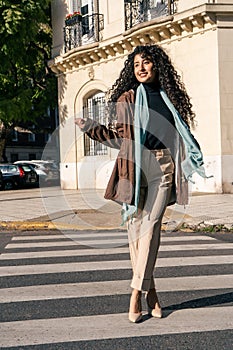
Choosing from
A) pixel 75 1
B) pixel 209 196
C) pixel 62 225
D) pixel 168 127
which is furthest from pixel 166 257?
pixel 75 1

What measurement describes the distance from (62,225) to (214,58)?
8831mm

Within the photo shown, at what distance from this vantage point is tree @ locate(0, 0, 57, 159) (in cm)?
1756

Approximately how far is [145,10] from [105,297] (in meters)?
16.3

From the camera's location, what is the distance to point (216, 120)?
17.2 metres

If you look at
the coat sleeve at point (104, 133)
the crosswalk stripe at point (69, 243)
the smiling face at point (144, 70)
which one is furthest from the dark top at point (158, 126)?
the crosswalk stripe at point (69, 243)

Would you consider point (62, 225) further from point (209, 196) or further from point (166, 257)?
point (209, 196)

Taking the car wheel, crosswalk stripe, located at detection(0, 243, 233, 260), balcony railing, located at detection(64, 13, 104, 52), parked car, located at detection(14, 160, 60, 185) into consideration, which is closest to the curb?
crosswalk stripe, located at detection(0, 243, 233, 260)

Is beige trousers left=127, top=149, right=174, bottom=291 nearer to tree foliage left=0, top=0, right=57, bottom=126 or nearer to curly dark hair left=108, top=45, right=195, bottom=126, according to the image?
curly dark hair left=108, top=45, right=195, bottom=126

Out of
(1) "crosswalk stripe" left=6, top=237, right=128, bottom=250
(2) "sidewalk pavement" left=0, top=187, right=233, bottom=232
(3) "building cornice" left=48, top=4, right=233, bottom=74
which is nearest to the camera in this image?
(1) "crosswalk stripe" left=6, top=237, right=128, bottom=250

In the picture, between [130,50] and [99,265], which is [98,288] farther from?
[130,50]

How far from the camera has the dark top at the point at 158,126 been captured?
A: 4242 mm

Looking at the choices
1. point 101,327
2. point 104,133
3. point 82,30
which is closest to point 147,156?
point 104,133

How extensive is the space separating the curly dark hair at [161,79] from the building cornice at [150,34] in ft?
43.1

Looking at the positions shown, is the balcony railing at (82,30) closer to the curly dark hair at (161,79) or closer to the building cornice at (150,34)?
the building cornice at (150,34)
